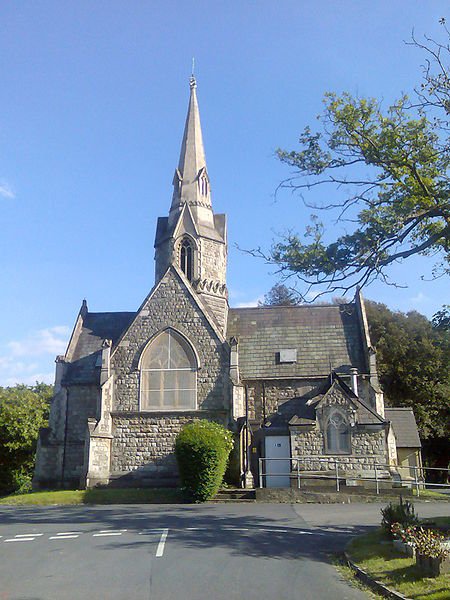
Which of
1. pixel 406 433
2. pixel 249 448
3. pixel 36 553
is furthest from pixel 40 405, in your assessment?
pixel 36 553

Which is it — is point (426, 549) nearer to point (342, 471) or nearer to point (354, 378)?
point (342, 471)

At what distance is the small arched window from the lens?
33281 millimetres

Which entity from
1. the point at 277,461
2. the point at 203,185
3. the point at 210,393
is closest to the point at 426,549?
the point at 277,461

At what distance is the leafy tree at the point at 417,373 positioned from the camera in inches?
1762

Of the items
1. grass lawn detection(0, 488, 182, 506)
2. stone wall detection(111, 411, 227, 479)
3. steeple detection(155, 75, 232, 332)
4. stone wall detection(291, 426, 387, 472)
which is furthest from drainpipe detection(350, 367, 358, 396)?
grass lawn detection(0, 488, 182, 506)

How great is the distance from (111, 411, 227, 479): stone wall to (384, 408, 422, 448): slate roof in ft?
43.5

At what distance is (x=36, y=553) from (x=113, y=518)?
219 inches

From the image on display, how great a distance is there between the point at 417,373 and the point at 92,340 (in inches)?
1024

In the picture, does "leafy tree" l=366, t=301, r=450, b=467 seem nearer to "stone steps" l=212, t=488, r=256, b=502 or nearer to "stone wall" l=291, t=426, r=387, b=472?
"stone wall" l=291, t=426, r=387, b=472

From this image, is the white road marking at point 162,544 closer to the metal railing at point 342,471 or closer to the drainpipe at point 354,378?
the metal railing at point 342,471

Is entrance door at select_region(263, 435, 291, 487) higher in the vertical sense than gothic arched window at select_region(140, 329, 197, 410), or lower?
lower

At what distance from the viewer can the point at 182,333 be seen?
92.1 feet

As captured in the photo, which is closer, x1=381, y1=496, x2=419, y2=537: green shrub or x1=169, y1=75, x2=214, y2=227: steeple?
x1=381, y1=496, x2=419, y2=537: green shrub

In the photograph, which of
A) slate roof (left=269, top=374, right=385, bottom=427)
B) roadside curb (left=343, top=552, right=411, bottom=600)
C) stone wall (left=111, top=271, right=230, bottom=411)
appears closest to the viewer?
roadside curb (left=343, top=552, right=411, bottom=600)
